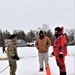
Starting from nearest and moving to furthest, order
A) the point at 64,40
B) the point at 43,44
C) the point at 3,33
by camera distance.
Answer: the point at 64,40, the point at 43,44, the point at 3,33

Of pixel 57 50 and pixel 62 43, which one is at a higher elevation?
pixel 62 43

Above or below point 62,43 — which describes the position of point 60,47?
below

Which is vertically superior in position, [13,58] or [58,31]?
[58,31]

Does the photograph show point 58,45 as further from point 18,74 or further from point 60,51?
point 18,74

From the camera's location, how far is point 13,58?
8805mm

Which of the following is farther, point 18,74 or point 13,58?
point 18,74

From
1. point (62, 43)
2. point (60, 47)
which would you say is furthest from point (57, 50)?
point (62, 43)

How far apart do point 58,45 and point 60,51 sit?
182 mm

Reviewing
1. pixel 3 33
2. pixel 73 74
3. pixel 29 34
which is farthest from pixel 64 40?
pixel 29 34

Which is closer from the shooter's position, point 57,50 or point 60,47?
point 60,47

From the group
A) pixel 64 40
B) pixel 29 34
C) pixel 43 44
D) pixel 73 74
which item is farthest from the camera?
pixel 29 34

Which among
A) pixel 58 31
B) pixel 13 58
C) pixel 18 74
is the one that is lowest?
pixel 18 74

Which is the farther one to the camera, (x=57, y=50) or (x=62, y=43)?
(x=57, y=50)

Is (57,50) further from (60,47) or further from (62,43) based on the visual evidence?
(62,43)
